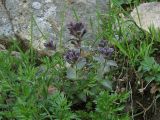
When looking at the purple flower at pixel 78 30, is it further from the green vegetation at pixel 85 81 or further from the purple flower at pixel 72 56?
the purple flower at pixel 72 56

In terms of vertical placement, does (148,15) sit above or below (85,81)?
above

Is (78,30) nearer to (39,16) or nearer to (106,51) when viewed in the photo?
(106,51)

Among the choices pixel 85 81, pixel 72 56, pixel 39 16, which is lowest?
pixel 85 81

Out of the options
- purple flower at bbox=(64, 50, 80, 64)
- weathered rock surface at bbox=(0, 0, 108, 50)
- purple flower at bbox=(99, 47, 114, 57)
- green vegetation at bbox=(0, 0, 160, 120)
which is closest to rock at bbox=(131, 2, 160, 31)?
green vegetation at bbox=(0, 0, 160, 120)

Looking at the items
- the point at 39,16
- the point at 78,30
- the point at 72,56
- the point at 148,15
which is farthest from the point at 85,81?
the point at 39,16

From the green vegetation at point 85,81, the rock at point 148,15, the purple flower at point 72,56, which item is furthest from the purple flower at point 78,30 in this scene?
the rock at point 148,15

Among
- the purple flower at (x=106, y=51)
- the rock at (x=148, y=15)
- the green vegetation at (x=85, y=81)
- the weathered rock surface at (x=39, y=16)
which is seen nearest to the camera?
the green vegetation at (x=85, y=81)

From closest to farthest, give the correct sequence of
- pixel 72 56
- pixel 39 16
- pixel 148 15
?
pixel 72 56
pixel 148 15
pixel 39 16
